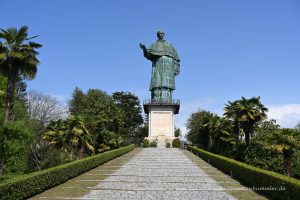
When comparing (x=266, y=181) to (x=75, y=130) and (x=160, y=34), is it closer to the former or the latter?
(x=75, y=130)

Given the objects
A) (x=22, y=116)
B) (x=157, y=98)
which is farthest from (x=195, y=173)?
(x=157, y=98)

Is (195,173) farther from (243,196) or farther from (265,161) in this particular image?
(243,196)

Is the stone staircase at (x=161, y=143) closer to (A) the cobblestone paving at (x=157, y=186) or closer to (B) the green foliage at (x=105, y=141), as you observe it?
(B) the green foliage at (x=105, y=141)

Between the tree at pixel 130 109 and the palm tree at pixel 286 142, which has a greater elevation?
the tree at pixel 130 109

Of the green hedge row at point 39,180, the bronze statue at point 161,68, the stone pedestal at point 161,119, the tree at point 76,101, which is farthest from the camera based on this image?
the tree at point 76,101

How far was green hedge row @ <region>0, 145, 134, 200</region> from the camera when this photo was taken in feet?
45.4

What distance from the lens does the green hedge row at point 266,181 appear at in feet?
44.4

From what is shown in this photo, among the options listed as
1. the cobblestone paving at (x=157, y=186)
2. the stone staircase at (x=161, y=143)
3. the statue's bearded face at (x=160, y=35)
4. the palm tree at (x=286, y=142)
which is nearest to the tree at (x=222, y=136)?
the stone staircase at (x=161, y=143)

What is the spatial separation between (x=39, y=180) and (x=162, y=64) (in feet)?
148

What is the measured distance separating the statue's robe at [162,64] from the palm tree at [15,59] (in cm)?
3612

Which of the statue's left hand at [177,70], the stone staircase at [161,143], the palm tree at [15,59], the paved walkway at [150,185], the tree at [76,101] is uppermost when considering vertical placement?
the statue's left hand at [177,70]

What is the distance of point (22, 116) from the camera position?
4081 centimetres

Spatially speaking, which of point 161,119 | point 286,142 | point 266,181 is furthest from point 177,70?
point 266,181

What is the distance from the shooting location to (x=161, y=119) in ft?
186
